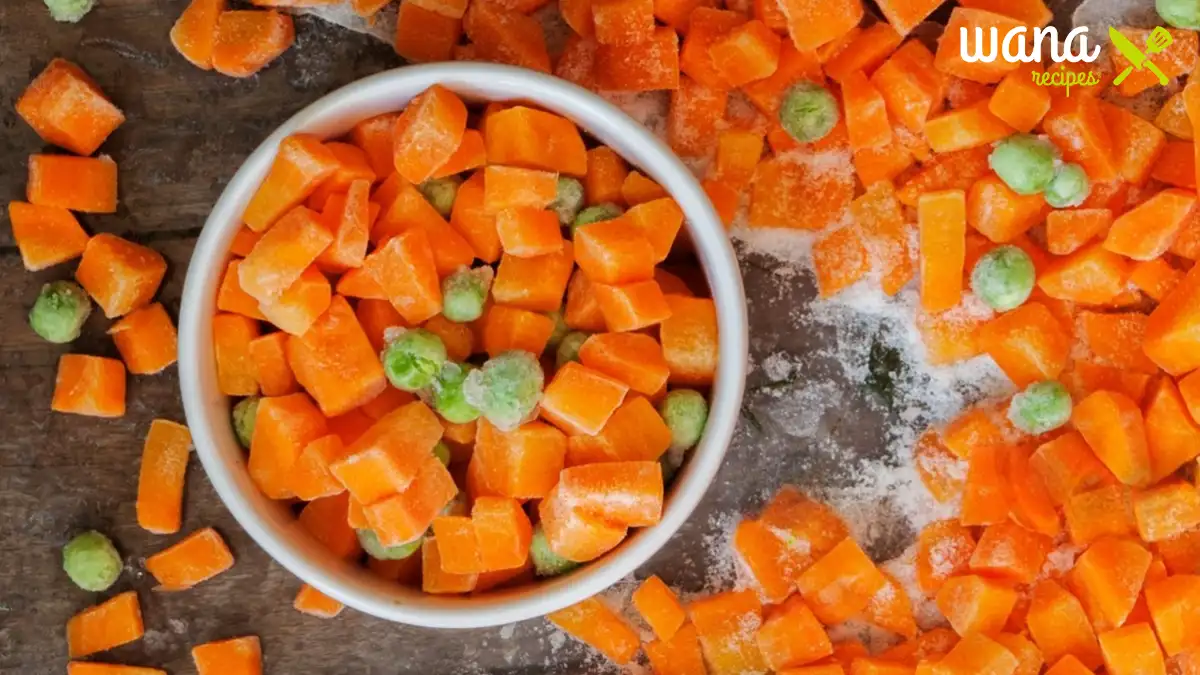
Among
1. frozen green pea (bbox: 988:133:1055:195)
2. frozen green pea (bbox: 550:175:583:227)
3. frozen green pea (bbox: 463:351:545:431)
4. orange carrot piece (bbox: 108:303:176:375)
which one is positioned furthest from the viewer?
orange carrot piece (bbox: 108:303:176:375)

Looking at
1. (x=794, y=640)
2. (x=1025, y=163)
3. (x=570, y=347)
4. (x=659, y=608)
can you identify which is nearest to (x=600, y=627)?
(x=659, y=608)

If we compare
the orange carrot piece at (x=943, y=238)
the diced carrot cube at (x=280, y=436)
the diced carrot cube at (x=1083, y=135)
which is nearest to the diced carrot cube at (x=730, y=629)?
the orange carrot piece at (x=943, y=238)

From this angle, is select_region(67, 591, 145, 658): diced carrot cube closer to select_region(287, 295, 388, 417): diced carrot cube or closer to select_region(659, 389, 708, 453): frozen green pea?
select_region(287, 295, 388, 417): diced carrot cube

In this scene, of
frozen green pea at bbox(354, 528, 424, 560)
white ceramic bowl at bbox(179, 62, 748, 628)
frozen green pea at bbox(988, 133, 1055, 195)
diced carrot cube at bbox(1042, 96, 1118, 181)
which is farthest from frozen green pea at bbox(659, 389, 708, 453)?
diced carrot cube at bbox(1042, 96, 1118, 181)

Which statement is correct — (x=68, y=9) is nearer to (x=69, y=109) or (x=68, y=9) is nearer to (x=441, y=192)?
(x=69, y=109)

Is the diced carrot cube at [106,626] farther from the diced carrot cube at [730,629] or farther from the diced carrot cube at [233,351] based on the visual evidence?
the diced carrot cube at [730,629]

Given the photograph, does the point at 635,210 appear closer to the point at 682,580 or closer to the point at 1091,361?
the point at 682,580

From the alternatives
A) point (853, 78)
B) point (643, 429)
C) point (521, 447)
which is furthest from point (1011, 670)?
point (853, 78)
